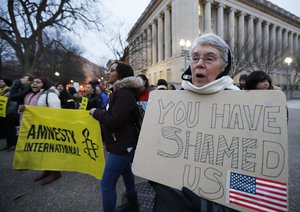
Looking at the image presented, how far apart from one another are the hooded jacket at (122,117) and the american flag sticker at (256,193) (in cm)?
135

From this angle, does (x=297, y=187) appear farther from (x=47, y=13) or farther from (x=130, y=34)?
(x=130, y=34)

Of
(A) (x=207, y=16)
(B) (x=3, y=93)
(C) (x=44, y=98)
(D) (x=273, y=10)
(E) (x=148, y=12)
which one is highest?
(E) (x=148, y=12)

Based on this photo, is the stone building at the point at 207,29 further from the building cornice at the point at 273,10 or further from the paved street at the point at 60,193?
the paved street at the point at 60,193

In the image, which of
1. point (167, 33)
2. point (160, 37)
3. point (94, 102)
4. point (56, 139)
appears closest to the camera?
point (56, 139)

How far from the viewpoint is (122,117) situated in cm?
217

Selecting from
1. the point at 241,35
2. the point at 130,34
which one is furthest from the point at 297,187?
the point at 241,35

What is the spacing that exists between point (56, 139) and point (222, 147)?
2982 mm

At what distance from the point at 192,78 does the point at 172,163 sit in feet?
1.80

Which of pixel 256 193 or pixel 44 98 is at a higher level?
pixel 44 98

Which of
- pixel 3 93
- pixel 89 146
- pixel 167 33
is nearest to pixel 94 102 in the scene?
pixel 89 146

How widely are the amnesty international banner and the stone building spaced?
23755 millimetres

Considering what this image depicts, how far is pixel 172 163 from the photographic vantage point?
1.26m

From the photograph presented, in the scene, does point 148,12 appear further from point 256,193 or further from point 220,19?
point 256,193

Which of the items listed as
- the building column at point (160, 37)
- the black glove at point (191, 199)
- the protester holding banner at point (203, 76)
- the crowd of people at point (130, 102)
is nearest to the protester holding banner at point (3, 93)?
the crowd of people at point (130, 102)
